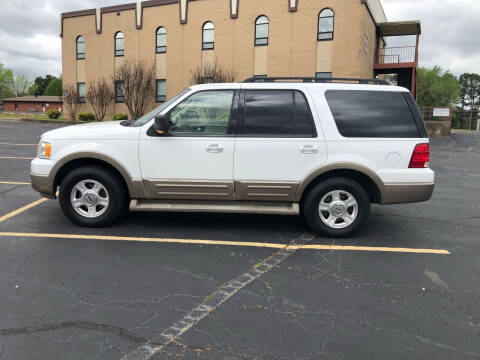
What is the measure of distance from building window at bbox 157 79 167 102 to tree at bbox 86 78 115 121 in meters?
4.20

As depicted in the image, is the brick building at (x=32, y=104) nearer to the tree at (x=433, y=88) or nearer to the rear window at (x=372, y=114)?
the tree at (x=433, y=88)

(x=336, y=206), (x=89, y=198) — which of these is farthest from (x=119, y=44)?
(x=336, y=206)

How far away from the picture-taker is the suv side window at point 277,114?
5.20m

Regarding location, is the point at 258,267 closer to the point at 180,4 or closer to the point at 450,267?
the point at 450,267

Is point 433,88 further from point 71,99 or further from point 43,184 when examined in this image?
point 43,184

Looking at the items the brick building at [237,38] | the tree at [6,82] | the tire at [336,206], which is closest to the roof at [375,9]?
the brick building at [237,38]

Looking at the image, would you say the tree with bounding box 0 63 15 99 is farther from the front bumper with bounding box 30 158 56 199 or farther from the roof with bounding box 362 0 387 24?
the front bumper with bounding box 30 158 56 199

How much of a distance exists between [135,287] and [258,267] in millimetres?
1258

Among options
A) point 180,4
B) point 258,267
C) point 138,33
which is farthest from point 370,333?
point 138,33

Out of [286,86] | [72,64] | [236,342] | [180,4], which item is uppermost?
[180,4]

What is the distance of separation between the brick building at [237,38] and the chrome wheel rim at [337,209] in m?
21.3

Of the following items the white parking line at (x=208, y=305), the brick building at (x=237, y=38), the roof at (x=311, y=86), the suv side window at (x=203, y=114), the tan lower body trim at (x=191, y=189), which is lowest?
the white parking line at (x=208, y=305)

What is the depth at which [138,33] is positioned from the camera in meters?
31.3

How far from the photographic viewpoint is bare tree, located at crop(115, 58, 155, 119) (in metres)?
30.9
